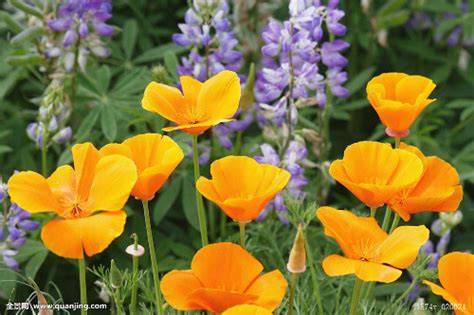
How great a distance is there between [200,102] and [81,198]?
242 millimetres

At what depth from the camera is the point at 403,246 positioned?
1.09 metres

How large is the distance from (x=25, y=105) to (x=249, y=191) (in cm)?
164

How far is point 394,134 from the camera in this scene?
128cm

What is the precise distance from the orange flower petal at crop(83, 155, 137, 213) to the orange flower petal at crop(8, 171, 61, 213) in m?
0.05

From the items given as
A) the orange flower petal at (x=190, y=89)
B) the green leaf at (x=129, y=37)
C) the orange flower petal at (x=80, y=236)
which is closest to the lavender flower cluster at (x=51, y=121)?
the green leaf at (x=129, y=37)

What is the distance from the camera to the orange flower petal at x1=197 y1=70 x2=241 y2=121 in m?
1.25

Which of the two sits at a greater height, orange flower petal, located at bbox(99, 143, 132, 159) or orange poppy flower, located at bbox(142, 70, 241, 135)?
orange poppy flower, located at bbox(142, 70, 241, 135)

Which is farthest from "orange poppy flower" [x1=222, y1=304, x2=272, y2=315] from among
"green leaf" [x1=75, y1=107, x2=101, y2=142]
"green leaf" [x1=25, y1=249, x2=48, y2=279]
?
"green leaf" [x1=75, y1=107, x2=101, y2=142]

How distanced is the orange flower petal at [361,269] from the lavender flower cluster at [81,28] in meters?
1.21

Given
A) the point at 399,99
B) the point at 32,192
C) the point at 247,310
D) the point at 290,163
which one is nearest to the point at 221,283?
the point at 247,310

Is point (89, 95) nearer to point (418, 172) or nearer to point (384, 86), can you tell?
point (384, 86)

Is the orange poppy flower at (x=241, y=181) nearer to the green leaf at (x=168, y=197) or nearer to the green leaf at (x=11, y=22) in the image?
the green leaf at (x=168, y=197)

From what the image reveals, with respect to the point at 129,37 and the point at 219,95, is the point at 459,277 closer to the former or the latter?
the point at 219,95

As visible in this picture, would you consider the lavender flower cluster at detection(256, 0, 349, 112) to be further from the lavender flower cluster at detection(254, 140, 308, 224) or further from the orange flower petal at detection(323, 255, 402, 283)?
the orange flower petal at detection(323, 255, 402, 283)
